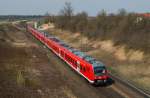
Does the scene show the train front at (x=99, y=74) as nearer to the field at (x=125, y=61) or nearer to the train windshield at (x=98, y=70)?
the train windshield at (x=98, y=70)

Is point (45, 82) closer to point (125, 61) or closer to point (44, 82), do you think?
point (44, 82)

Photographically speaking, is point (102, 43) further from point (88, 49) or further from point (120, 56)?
point (120, 56)

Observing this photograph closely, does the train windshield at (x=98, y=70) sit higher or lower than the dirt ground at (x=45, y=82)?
higher

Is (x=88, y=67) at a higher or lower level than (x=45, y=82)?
higher

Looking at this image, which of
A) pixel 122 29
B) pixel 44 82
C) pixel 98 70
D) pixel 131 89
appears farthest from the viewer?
pixel 122 29

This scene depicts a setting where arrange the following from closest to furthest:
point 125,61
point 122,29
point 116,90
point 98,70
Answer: point 116,90 → point 98,70 → point 125,61 → point 122,29

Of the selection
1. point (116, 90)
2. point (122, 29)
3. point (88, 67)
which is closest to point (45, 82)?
point (88, 67)

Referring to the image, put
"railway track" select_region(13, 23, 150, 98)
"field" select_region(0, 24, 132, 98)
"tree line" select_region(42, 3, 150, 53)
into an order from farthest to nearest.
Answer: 1. "tree line" select_region(42, 3, 150, 53)
2. "railway track" select_region(13, 23, 150, 98)
3. "field" select_region(0, 24, 132, 98)

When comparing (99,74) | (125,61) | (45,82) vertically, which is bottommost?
(125,61)

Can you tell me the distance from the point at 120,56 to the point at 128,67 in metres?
→ 8.25

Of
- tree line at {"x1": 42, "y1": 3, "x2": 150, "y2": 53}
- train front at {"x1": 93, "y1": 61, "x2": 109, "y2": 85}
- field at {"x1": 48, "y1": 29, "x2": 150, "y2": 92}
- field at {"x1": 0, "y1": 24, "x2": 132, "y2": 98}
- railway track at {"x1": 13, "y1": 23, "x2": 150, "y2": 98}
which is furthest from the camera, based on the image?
tree line at {"x1": 42, "y1": 3, "x2": 150, "y2": 53}

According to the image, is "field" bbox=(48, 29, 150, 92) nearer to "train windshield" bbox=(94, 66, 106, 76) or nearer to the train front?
the train front

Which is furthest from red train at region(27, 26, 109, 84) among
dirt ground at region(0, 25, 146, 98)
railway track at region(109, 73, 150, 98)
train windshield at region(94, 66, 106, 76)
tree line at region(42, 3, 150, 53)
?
tree line at region(42, 3, 150, 53)

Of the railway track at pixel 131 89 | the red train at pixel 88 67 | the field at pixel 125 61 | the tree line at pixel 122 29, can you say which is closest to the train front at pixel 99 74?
the red train at pixel 88 67
